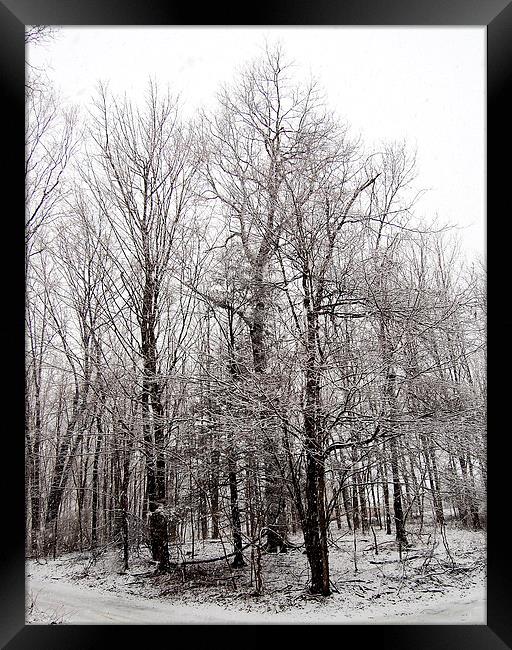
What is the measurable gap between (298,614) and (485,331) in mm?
1685

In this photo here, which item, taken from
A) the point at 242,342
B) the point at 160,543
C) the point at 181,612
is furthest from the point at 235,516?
the point at 242,342

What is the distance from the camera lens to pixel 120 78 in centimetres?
309

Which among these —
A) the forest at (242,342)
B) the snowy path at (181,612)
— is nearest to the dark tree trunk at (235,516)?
the forest at (242,342)

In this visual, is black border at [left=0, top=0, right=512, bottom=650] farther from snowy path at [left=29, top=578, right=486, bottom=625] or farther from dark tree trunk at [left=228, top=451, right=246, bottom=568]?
dark tree trunk at [left=228, top=451, right=246, bottom=568]

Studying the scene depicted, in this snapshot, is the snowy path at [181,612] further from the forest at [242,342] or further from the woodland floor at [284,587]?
the forest at [242,342]

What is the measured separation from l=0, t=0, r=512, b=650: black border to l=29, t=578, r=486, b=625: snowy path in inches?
1.8

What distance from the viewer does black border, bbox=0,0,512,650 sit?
8.63 ft

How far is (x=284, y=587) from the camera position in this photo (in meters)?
2.85

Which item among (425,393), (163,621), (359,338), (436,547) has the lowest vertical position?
(163,621)

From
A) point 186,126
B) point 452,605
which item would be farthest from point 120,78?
point 452,605

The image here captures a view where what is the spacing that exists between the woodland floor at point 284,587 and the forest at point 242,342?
0.08 ft
